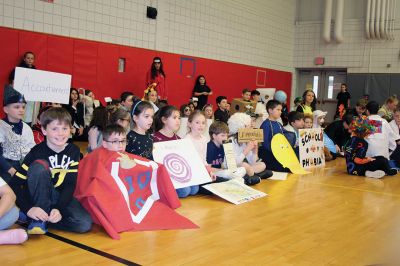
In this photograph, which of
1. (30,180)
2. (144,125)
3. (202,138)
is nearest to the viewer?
(30,180)

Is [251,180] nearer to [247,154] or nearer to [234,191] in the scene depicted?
[247,154]

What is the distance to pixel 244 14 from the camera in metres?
14.7

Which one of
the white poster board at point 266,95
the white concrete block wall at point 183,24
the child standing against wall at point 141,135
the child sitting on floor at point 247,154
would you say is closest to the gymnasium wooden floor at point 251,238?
the child sitting on floor at point 247,154

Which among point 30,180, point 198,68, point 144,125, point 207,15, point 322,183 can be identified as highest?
point 207,15

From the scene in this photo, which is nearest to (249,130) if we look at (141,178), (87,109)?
(141,178)

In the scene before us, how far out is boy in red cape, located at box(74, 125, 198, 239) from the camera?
351 centimetres

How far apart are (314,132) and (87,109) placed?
485 centimetres

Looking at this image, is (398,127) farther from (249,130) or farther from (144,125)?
(144,125)

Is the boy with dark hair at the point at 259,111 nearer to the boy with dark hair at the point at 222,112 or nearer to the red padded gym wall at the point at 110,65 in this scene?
the boy with dark hair at the point at 222,112

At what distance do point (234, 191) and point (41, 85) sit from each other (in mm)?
2663

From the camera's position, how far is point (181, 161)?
196 inches

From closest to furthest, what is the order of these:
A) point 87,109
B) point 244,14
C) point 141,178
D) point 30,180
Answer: point 30,180 < point 141,178 < point 87,109 < point 244,14

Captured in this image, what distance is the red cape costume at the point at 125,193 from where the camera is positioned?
350cm

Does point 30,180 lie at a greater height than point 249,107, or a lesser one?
lesser
